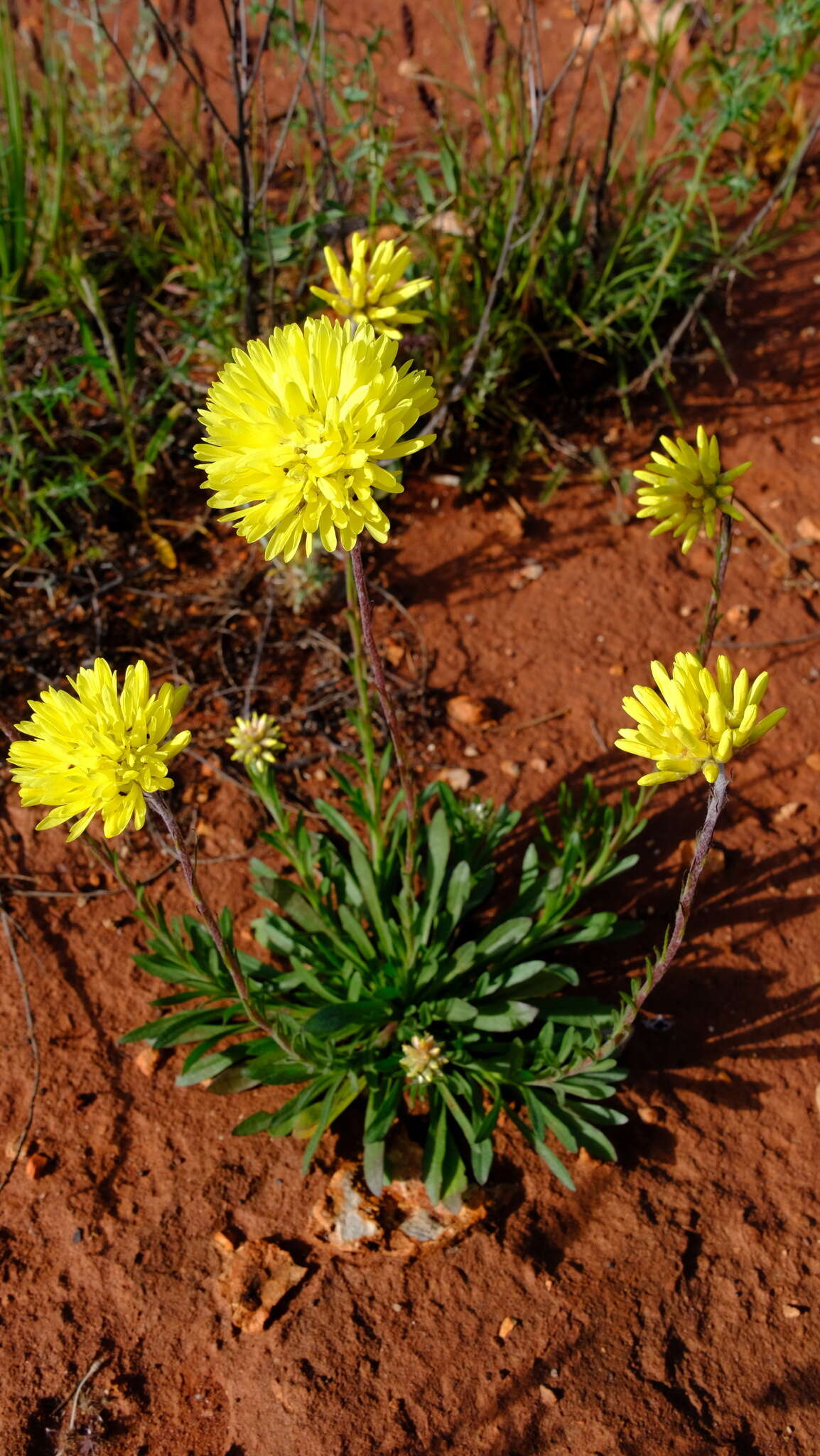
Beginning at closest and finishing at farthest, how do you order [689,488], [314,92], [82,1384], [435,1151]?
[689,488]
[82,1384]
[435,1151]
[314,92]

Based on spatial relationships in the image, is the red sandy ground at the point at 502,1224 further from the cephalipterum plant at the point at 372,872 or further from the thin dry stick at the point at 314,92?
the thin dry stick at the point at 314,92

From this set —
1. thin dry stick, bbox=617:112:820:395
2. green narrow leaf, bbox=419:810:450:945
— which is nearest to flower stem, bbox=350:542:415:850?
green narrow leaf, bbox=419:810:450:945

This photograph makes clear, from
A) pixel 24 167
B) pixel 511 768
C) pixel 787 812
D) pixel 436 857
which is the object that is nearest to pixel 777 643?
pixel 787 812

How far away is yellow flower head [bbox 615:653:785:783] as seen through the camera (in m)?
1.77

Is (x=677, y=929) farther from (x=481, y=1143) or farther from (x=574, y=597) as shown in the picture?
(x=574, y=597)

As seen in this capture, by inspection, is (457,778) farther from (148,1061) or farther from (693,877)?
(693,877)

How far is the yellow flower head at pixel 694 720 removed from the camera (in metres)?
1.77

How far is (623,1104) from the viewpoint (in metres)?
2.93

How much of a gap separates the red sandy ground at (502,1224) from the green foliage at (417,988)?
18 centimetres

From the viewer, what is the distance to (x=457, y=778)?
360 centimetres

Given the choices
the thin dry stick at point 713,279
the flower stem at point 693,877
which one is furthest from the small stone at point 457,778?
the thin dry stick at point 713,279

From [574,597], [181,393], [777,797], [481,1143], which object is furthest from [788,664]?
[181,393]

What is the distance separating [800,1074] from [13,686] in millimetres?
2863

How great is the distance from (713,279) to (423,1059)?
3176 millimetres
